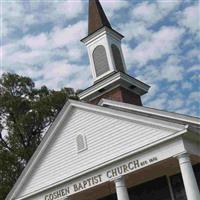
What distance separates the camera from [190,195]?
15703 millimetres

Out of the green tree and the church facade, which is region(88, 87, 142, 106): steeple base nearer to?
the church facade

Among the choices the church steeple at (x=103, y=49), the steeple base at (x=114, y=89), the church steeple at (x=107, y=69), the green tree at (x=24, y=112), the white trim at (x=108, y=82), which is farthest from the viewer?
the green tree at (x=24, y=112)

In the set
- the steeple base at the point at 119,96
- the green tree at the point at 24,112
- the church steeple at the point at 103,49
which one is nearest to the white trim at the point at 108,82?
the steeple base at the point at 119,96

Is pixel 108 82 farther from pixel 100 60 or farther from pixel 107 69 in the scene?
pixel 100 60

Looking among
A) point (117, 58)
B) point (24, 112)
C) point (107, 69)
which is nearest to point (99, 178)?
point (107, 69)

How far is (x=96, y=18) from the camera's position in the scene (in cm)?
2761

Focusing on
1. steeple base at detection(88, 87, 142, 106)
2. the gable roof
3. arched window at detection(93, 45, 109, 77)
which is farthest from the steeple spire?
the gable roof

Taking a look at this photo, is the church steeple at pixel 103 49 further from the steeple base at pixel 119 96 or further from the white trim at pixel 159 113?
the white trim at pixel 159 113

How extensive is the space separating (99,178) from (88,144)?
1.49 meters

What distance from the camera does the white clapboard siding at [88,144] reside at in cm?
1756

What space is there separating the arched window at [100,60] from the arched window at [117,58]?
0.55m

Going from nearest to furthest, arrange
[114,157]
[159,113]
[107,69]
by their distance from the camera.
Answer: [114,157]
[159,113]
[107,69]

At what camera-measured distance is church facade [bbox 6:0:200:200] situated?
656 inches

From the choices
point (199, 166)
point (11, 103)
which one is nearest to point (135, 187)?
point (199, 166)
